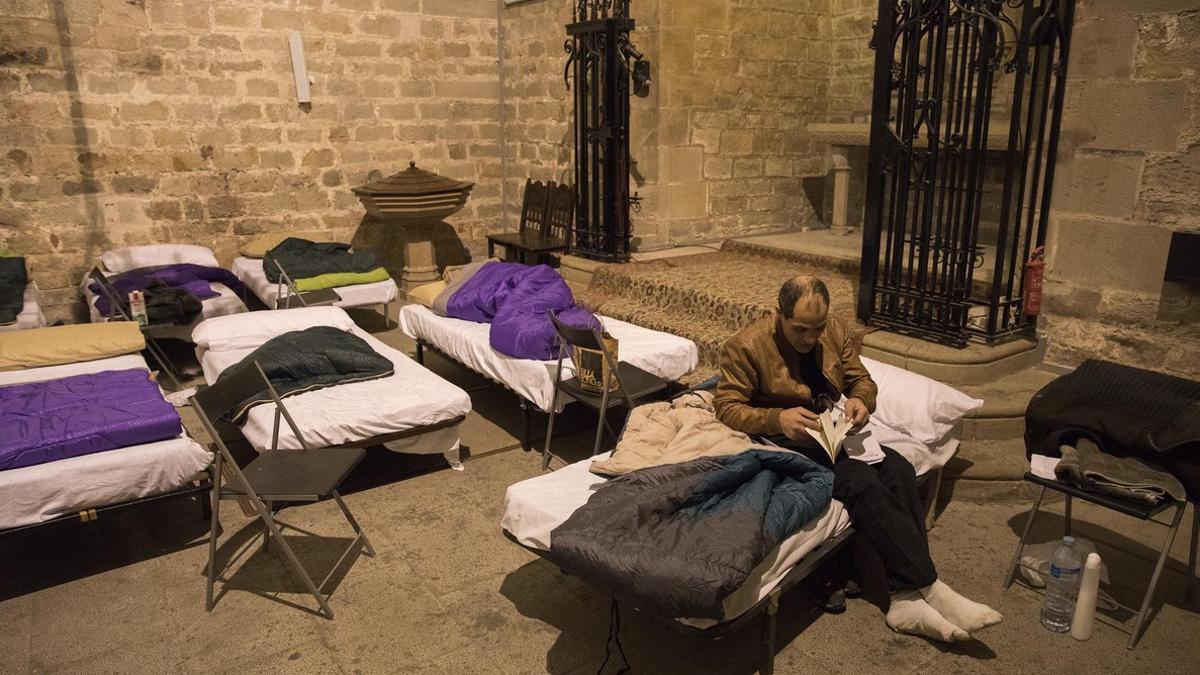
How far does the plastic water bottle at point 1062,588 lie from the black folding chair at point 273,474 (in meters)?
2.61

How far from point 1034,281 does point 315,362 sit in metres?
3.92

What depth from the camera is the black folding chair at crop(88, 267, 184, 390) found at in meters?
5.34

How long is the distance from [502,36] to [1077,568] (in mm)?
7719

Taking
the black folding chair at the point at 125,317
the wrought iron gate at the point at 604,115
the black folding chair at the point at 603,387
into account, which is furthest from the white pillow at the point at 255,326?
the wrought iron gate at the point at 604,115

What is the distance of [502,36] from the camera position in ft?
28.7

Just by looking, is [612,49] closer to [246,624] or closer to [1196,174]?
[1196,174]

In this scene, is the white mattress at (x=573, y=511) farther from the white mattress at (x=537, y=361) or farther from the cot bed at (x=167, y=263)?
the cot bed at (x=167, y=263)

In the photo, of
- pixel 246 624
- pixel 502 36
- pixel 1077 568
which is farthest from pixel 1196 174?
pixel 502 36

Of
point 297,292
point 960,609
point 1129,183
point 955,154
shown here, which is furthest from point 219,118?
point 960,609

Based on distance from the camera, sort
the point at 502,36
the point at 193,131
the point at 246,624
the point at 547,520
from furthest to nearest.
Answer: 1. the point at 502,36
2. the point at 193,131
3. the point at 246,624
4. the point at 547,520

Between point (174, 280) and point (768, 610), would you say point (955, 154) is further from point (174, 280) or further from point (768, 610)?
point (174, 280)

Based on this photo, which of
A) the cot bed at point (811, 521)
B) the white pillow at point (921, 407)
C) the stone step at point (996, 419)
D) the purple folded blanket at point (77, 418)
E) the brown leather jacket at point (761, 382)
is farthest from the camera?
the stone step at point (996, 419)

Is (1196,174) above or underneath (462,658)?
above

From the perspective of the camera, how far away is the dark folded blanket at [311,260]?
6.57 meters
